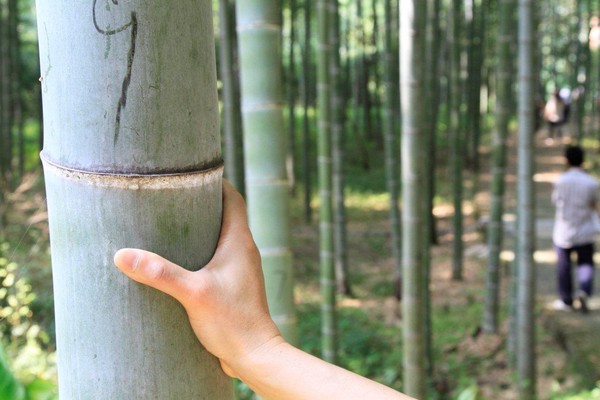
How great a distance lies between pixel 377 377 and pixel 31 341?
2.11 m

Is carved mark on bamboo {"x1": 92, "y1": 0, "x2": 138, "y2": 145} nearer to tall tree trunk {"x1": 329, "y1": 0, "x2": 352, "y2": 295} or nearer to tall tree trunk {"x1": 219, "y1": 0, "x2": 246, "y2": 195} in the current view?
tall tree trunk {"x1": 219, "y1": 0, "x2": 246, "y2": 195}

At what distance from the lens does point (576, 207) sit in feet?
15.0

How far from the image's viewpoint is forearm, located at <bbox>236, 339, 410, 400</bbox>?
0.67 metres

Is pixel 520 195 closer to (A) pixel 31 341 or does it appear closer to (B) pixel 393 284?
(A) pixel 31 341

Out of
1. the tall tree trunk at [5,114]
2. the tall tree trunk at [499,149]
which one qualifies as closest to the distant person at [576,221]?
the tall tree trunk at [499,149]

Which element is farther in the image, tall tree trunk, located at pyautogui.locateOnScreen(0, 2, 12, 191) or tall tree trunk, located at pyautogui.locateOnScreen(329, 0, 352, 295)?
tall tree trunk, located at pyautogui.locateOnScreen(0, 2, 12, 191)

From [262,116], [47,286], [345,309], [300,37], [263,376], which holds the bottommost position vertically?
[345,309]

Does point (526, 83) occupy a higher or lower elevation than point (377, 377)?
higher

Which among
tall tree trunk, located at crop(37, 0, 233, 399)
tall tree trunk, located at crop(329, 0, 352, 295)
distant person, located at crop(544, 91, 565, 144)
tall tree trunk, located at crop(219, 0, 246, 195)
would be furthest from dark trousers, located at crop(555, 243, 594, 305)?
distant person, located at crop(544, 91, 565, 144)

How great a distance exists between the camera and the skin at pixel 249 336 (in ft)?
2.09

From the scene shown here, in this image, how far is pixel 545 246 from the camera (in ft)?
22.6

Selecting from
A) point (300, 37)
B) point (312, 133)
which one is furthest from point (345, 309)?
point (300, 37)

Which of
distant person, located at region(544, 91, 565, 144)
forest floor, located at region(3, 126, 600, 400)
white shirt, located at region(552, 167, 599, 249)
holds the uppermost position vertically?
distant person, located at region(544, 91, 565, 144)

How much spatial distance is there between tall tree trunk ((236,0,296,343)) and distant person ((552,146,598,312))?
141 inches
